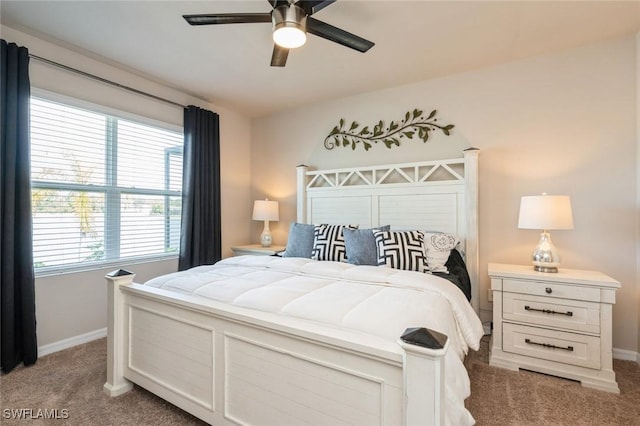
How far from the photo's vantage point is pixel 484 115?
287cm

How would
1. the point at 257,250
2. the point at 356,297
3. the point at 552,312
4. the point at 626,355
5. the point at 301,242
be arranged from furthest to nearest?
the point at 257,250, the point at 301,242, the point at 626,355, the point at 552,312, the point at 356,297

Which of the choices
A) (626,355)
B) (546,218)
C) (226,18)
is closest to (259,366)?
(226,18)

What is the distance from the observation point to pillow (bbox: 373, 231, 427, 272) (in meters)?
2.39

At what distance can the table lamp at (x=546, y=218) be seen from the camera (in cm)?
217

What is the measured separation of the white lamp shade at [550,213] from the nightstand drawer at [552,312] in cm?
51

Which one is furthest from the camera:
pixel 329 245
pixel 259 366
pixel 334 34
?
pixel 329 245

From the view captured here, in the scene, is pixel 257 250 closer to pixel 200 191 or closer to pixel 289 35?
pixel 200 191

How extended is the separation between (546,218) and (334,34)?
1.89m

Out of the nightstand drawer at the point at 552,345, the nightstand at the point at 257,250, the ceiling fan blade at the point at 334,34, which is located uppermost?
the ceiling fan blade at the point at 334,34

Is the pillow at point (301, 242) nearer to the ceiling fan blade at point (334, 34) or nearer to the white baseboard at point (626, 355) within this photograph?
the ceiling fan blade at point (334, 34)

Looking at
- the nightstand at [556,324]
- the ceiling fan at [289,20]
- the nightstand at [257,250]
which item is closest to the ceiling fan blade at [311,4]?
the ceiling fan at [289,20]

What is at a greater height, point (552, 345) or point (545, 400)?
point (552, 345)

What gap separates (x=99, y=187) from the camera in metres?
2.79

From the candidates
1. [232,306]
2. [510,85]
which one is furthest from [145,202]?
[510,85]
